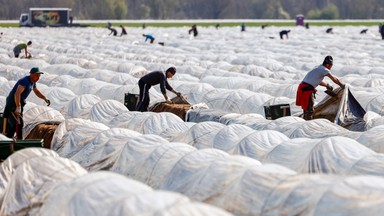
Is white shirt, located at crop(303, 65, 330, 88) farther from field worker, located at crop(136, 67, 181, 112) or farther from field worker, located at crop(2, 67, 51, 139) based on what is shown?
field worker, located at crop(2, 67, 51, 139)

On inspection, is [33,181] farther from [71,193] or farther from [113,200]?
[113,200]

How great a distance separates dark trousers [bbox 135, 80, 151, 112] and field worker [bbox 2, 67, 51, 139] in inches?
216

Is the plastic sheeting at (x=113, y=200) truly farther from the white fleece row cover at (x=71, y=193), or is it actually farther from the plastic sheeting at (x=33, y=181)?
the plastic sheeting at (x=33, y=181)

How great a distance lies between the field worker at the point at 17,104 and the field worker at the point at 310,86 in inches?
294

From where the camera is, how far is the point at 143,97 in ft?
85.8

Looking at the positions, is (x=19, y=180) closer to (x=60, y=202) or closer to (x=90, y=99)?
(x=60, y=202)

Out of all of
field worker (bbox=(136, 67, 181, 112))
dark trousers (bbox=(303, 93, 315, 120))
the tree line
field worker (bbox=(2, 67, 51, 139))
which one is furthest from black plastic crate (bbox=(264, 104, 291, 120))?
the tree line

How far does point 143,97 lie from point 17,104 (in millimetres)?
6063

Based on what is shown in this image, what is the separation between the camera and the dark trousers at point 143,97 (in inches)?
1023

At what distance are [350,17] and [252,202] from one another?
167 metres

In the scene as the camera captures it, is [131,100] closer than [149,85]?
No

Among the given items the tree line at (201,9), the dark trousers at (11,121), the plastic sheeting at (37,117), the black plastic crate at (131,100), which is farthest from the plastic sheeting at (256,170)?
the tree line at (201,9)

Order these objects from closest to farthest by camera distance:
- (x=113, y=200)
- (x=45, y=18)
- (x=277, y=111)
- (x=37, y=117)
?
(x=113, y=200), (x=37, y=117), (x=277, y=111), (x=45, y=18)

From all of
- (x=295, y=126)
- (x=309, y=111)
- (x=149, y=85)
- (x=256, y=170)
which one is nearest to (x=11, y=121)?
(x=149, y=85)
